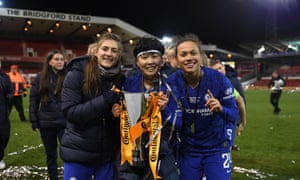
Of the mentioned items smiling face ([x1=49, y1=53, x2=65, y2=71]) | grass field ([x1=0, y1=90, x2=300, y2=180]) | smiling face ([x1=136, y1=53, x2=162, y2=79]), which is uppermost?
smiling face ([x1=49, y1=53, x2=65, y2=71])

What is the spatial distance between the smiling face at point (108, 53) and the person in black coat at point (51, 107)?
212 centimetres

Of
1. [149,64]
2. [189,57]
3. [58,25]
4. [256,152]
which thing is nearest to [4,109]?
[149,64]

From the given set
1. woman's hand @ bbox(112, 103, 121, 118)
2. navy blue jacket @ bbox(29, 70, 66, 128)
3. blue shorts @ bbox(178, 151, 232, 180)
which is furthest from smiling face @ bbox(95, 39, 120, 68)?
navy blue jacket @ bbox(29, 70, 66, 128)

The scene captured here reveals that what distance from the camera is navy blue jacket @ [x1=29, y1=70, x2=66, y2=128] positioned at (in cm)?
510

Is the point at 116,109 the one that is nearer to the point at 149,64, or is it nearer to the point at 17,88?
the point at 149,64

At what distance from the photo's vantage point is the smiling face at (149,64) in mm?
2945

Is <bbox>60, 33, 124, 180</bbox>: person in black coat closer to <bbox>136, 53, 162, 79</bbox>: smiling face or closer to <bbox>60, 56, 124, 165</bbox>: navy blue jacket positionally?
<bbox>60, 56, 124, 165</bbox>: navy blue jacket

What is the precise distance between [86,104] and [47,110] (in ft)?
8.04

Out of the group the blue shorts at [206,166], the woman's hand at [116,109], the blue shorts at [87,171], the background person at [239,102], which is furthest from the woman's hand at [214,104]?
the background person at [239,102]

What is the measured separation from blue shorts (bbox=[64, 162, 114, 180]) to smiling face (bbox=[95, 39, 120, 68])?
90 centimetres

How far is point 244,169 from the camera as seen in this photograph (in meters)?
6.48

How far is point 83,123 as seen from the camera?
2.95 m

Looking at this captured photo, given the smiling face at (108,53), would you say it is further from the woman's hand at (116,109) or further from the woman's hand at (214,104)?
the woman's hand at (214,104)

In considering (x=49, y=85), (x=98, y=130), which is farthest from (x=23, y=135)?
(x=98, y=130)
